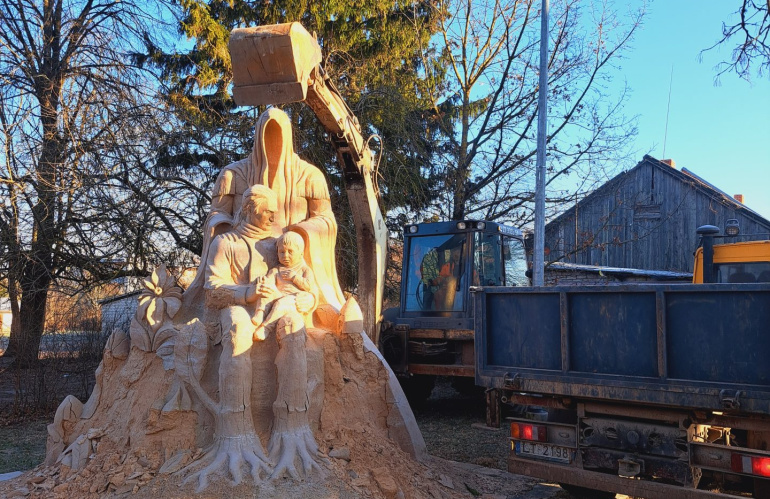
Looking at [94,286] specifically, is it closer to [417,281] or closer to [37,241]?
[37,241]

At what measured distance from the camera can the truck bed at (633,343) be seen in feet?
13.5

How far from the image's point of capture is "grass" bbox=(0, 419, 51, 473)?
23.4ft

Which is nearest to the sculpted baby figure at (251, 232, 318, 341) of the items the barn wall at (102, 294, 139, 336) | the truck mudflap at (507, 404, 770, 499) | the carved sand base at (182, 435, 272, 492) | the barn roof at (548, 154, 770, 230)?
the carved sand base at (182, 435, 272, 492)

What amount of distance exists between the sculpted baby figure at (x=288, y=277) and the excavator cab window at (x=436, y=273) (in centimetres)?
393

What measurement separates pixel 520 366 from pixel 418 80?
1041cm

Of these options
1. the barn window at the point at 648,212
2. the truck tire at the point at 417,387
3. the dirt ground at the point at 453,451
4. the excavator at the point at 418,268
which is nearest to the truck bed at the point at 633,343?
the dirt ground at the point at 453,451

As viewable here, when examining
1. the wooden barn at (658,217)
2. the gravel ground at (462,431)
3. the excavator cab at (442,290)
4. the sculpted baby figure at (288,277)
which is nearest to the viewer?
the sculpted baby figure at (288,277)

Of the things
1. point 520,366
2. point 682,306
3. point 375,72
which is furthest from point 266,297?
point 375,72

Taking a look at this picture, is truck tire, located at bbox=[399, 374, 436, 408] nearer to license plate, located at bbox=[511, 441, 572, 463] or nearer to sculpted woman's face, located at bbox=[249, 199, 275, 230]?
license plate, located at bbox=[511, 441, 572, 463]

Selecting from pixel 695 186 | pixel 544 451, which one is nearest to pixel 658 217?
pixel 695 186

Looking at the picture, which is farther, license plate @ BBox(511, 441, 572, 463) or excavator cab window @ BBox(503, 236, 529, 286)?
excavator cab window @ BBox(503, 236, 529, 286)

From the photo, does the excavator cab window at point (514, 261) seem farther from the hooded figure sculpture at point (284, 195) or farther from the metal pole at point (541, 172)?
the hooded figure sculpture at point (284, 195)

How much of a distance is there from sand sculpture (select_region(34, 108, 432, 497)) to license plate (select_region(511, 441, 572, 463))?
927mm

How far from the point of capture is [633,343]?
4.57 m
